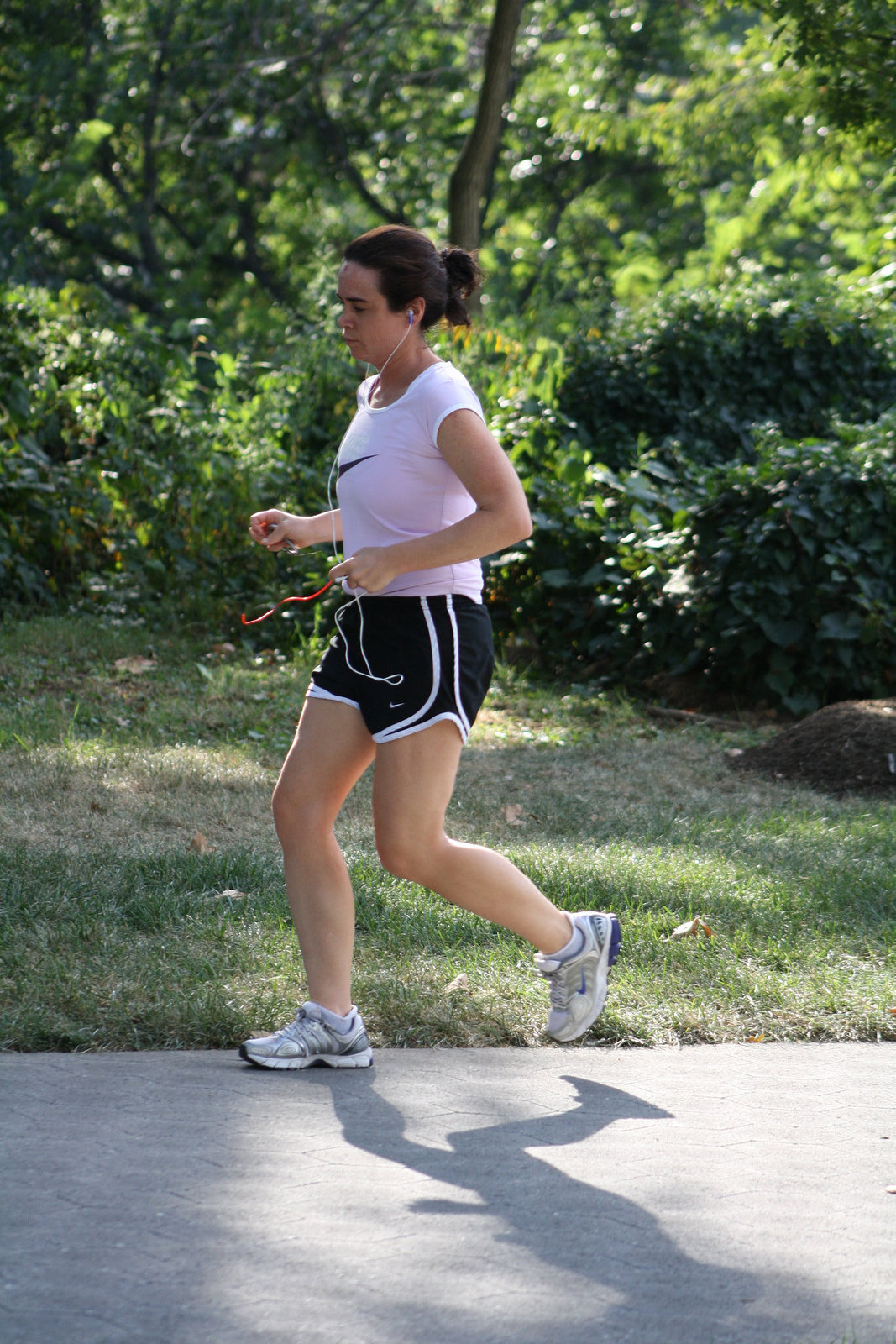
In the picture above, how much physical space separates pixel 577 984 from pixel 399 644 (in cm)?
103

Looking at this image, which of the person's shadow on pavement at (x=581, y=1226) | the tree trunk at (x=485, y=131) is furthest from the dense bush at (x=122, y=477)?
the person's shadow on pavement at (x=581, y=1226)

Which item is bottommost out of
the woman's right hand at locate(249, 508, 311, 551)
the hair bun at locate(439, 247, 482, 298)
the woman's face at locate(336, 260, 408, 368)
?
the woman's right hand at locate(249, 508, 311, 551)

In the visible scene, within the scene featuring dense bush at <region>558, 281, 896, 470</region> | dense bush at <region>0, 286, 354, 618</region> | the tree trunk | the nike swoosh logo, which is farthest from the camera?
the tree trunk

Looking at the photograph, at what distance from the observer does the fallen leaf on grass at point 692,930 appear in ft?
13.8

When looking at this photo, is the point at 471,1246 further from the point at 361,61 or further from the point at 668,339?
the point at 361,61

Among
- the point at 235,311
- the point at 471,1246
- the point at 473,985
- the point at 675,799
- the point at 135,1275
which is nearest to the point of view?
the point at 135,1275

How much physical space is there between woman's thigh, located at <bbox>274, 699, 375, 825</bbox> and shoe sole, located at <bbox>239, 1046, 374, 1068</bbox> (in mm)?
561

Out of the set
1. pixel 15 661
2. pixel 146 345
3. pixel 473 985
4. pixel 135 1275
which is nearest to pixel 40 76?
pixel 146 345

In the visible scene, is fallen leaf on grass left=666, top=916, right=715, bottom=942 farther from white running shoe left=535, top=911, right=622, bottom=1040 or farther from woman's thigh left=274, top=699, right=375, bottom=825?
woman's thigh left=274, top=699, right=375, bottom=825

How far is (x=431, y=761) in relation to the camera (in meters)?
3.08

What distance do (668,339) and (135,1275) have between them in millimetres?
10060

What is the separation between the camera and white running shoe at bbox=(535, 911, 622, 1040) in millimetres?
3438

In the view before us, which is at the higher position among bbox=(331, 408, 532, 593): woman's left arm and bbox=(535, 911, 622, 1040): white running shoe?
bbox=(331, 408, 532, 593): woman's left arm

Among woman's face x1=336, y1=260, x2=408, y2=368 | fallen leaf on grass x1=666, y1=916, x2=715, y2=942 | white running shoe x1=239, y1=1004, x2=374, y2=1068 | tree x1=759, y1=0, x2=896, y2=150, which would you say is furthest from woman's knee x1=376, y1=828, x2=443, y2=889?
tree x1=759, y1=0, x2=896, y2=150
